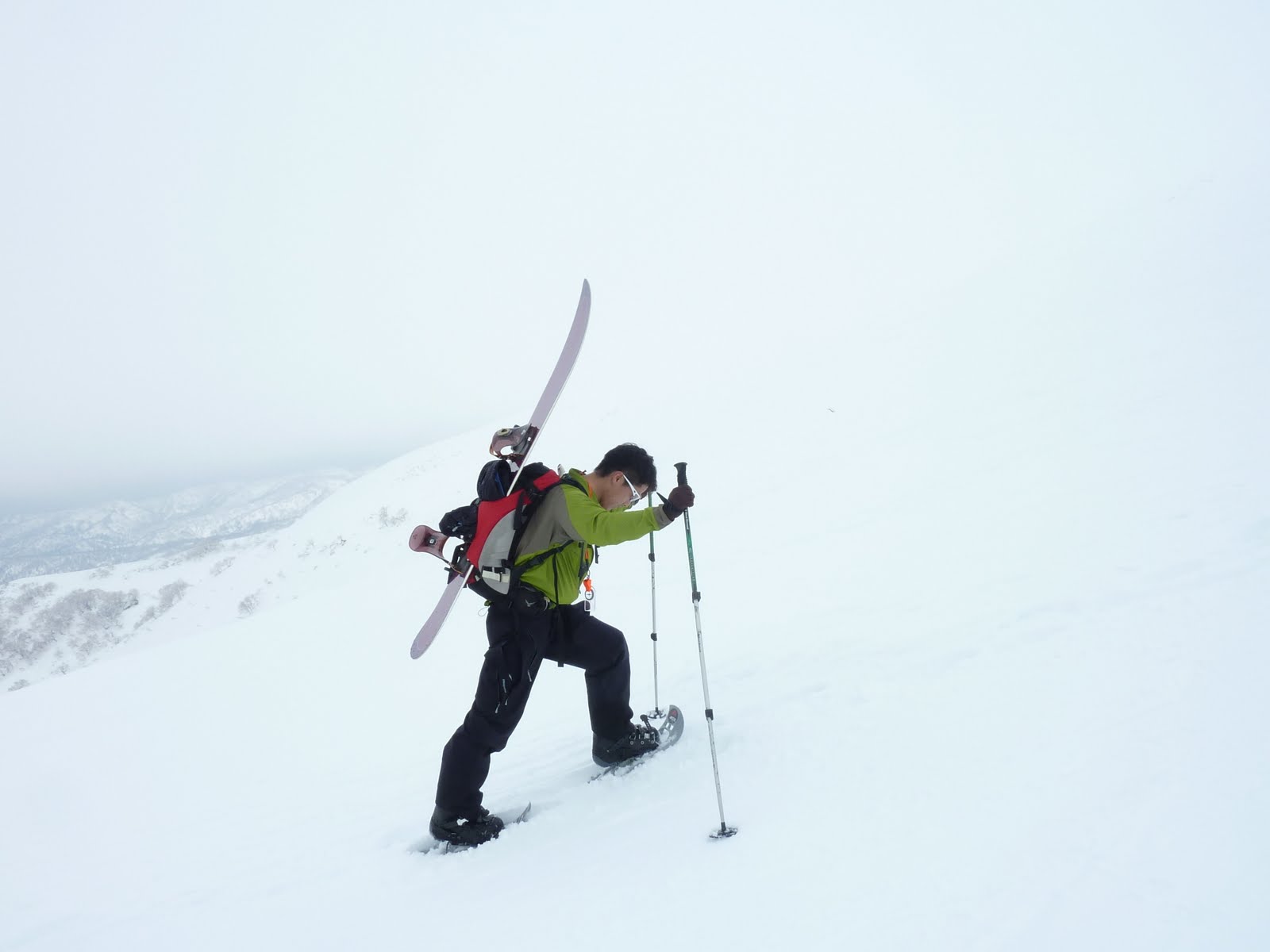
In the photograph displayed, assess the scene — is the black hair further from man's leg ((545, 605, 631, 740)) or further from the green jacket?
man's leg ((545, 605, 631, 740))

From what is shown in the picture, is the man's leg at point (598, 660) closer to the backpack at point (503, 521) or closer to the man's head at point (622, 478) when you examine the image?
the backpack at point (503, 521)

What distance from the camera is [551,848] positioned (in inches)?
158

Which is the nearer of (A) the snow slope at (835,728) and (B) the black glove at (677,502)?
(A) the snow slope at (835,728)

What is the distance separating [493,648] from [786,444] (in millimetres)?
11498

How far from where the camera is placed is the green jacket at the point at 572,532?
3662 millimetres

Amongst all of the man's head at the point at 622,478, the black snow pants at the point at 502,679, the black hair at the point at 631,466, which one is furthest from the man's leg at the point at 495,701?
the black hair at the point at 631,466

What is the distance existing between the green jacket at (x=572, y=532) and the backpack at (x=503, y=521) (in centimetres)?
5

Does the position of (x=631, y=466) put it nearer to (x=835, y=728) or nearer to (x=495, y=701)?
(x=495, y=701)

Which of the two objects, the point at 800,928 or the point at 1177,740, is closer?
the point at 800,928

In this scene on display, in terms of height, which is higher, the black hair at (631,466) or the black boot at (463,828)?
the black hair at (631,466)

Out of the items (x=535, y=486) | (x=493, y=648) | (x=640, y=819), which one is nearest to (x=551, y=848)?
(x=640, y=819)

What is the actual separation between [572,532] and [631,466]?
27.7 inches

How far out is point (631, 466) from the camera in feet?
14.2

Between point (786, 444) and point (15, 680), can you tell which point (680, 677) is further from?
point (15, 680)
